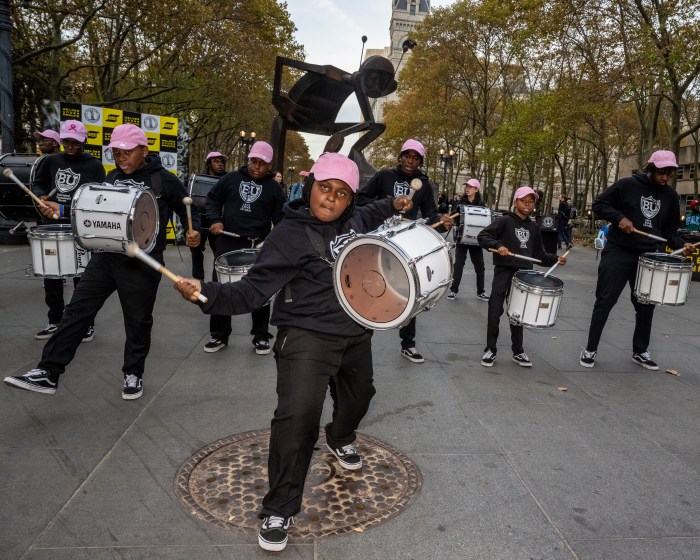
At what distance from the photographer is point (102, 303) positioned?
4.31 m

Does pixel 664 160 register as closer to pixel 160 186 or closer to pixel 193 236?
pixel 193 236

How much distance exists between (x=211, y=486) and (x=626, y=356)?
5.01 metres

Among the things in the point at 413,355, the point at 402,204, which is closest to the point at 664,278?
the point at 413,355

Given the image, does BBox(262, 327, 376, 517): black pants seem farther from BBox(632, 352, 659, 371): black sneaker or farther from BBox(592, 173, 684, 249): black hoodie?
BBox(632, 352, 659, 371): black sneaker

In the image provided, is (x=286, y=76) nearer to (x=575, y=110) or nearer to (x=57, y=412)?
(x=575, y=110)

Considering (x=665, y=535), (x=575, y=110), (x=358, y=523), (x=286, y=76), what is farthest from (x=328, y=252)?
(x=286, y=76)

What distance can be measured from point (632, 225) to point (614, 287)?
650mm

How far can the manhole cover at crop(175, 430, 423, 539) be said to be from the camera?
115 inches

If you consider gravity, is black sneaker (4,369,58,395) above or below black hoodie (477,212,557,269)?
below

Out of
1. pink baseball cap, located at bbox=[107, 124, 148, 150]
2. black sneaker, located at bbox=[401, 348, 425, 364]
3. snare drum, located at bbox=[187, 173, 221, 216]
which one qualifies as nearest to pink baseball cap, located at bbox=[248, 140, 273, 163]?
pink baseball cap, located at bbox=[107, 124, 148, 150]

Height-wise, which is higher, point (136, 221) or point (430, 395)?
point (136, 221)

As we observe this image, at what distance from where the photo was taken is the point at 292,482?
270 centimetres

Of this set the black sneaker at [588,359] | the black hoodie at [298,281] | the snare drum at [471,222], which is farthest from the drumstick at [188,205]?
the snare drum at [471,222]

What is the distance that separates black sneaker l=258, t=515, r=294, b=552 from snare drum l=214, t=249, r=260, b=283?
2.58 m
